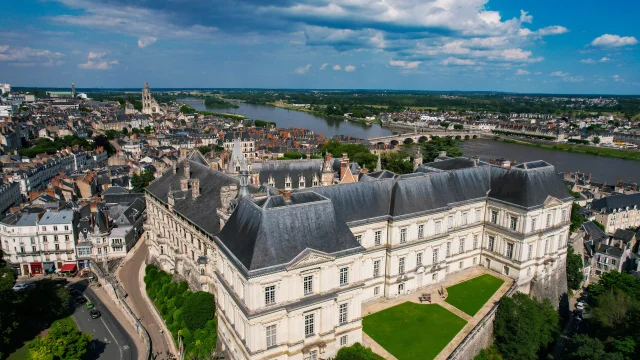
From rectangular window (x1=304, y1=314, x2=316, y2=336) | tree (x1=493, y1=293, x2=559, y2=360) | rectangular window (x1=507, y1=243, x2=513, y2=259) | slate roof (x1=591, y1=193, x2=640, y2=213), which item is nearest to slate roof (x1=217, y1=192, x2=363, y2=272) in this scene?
rectangular window (x1=304, y1=314, x2=316, y2=336)

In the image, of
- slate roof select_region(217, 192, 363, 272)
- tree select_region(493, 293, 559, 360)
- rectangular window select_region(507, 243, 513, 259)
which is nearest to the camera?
slate roof select_region(217, 192, 363, 272)

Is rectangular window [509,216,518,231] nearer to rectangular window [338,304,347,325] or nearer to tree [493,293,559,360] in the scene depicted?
tree [493,293,559,360]

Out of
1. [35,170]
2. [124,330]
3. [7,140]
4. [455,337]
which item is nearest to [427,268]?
[455,337]

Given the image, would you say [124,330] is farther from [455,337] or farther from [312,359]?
[455,337]

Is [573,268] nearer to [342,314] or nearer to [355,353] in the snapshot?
[342,314]

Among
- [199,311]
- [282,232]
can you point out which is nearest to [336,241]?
[282,232]
